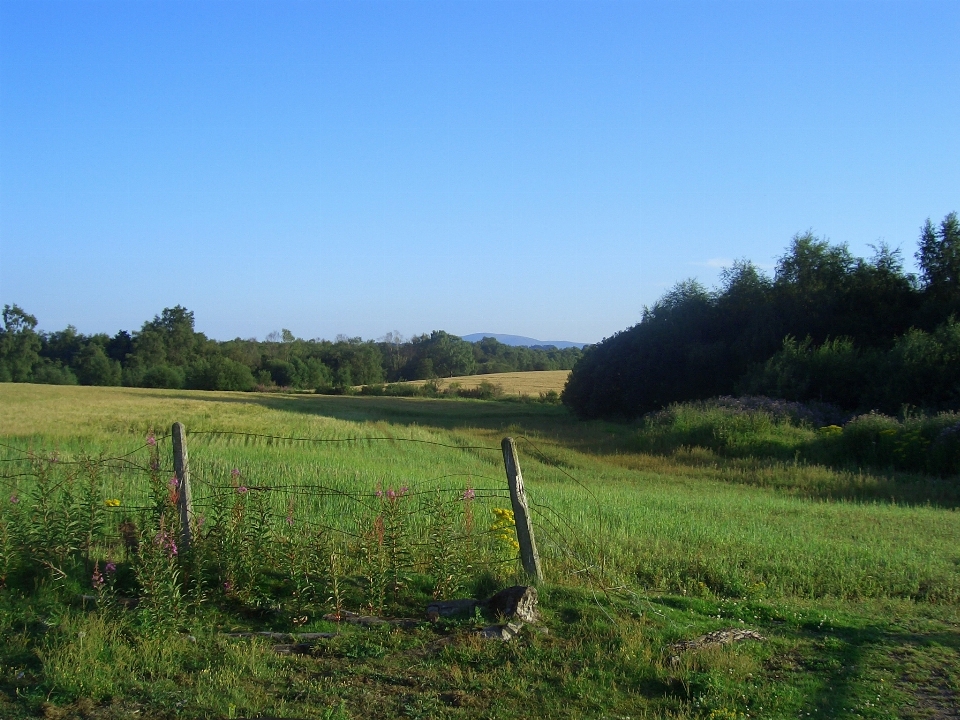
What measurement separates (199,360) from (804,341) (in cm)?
6511

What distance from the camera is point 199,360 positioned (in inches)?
3164

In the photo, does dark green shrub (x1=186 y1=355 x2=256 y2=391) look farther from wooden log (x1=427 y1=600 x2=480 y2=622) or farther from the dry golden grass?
wooden log (x1=427 y1=600 x2=480 y2=622)

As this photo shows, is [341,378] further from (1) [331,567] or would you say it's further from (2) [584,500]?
(1) [331,567]

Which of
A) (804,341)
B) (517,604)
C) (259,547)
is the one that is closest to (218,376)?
(804,341)

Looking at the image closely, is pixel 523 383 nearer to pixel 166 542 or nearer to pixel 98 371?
pixel 98 371

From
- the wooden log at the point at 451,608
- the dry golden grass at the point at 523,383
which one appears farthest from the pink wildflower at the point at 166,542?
the dry golden grass at the point at 523,383

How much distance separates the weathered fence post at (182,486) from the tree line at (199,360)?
7193 cm

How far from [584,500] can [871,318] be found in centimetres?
2692

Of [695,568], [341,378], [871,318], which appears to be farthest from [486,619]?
[341,378]

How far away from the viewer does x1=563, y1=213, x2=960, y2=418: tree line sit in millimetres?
27812

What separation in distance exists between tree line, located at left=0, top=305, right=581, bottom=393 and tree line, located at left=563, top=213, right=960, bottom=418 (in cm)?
4369

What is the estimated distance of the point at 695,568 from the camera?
321 inches

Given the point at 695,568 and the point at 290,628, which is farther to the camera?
the point at 695,568

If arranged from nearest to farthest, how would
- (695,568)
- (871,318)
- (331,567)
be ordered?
(331,567) → (695,568) → (871,318)
